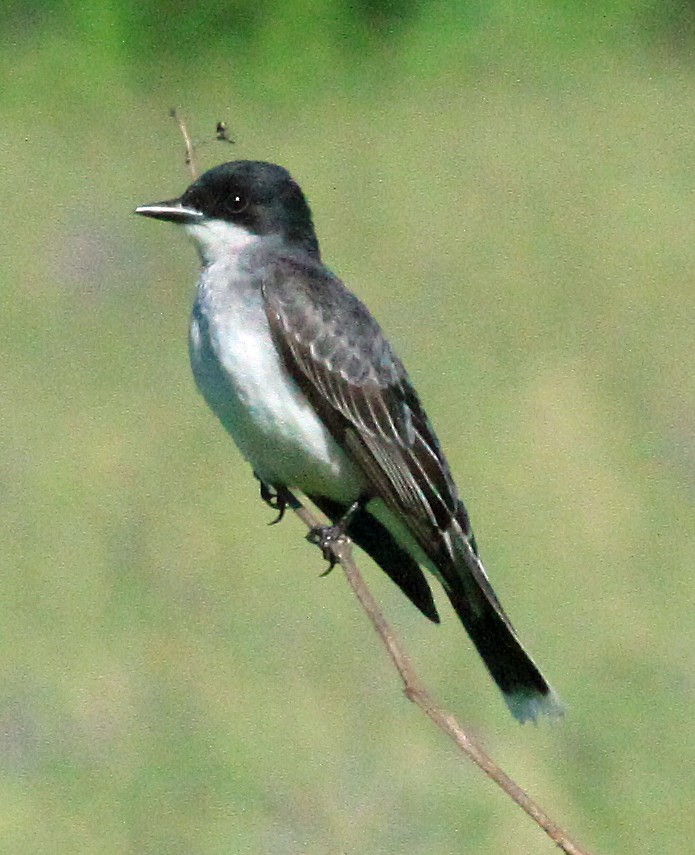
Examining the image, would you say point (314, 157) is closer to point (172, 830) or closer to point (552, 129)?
point (552, 129)

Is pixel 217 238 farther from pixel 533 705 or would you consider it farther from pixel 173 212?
pixel 533 705

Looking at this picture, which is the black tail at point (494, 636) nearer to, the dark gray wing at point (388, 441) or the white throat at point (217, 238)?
the dark gray wing at point (388, 441)

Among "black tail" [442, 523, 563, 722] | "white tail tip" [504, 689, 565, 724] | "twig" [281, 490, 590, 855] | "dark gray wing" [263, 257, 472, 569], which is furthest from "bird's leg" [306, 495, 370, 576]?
"twig" [281, 490, 590, 855]

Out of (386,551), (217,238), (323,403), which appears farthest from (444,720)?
(217,238)

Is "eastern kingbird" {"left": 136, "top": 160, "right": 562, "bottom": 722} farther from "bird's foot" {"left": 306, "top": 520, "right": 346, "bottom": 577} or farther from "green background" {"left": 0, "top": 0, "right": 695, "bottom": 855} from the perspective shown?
"green background" {"left": 0, "top": 0, "right": 695, "bottom": 855}

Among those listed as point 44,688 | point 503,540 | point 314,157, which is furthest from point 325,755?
point 314,157

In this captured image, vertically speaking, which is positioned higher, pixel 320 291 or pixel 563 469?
pixel 320 291
